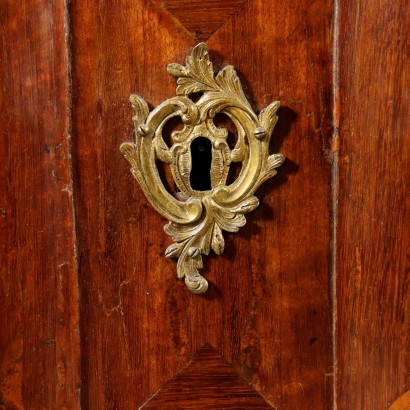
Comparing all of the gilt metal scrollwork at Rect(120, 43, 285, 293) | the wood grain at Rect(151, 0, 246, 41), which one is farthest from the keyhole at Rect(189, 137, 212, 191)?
the wood grain at Rect(151, 0, 246, 41)

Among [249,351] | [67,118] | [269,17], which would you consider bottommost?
[249,351]

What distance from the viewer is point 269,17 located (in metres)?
0.64

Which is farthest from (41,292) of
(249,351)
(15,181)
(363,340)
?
(363,340)

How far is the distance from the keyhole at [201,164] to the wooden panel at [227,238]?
0.06 meters

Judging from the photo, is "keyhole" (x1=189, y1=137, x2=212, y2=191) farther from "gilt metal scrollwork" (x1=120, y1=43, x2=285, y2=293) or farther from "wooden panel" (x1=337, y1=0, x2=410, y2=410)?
"wooden panel" (x1=337, y1=0, x2=410, y2=410)

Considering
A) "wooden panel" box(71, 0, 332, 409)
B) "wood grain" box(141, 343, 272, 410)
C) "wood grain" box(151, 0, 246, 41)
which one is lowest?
"wood grain" box(141, 343, 272, 410)

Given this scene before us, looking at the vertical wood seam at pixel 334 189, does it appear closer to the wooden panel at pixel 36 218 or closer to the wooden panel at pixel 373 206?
the wooden panel at pixel 373 206

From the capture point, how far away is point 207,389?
2.28ft

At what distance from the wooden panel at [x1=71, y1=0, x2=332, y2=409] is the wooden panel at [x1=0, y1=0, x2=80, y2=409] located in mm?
17

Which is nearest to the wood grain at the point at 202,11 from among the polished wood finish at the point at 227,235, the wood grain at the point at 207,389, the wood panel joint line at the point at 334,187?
the polished wood finish at the point at 227,235

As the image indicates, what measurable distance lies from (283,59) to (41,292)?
38 centimetres

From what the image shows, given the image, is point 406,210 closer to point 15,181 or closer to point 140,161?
point 140,161

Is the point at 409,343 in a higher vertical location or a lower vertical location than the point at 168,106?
lower

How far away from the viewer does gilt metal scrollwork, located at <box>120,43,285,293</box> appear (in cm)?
64
